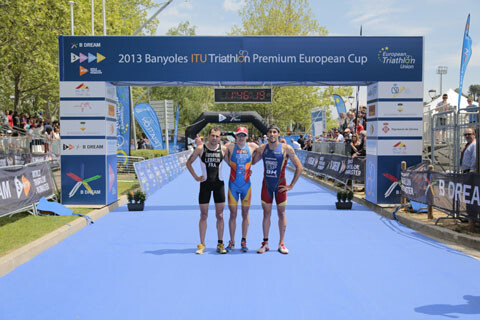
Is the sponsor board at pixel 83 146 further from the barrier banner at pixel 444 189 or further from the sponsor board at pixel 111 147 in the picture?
the barrier banner at pixel 444 189

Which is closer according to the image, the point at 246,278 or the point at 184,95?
the point at 246,278

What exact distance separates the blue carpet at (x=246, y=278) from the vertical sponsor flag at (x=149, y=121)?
1645cm

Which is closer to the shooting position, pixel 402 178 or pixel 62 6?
pixel 402 178

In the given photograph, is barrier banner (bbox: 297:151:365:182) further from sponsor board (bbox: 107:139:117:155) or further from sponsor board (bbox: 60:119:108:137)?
sponsor board (bbox: 60:119:108:137)

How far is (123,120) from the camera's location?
21.5 m

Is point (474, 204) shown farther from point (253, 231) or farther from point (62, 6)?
point (62, 6)

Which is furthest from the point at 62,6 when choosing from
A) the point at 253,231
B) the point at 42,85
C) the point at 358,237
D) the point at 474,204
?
the point at 474,204

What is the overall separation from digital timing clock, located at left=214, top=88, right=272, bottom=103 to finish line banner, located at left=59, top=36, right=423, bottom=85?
7.63 m

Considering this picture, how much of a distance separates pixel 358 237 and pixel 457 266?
223 cm

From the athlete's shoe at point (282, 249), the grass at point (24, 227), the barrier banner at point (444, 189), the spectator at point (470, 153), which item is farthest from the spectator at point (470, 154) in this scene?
the grass at point (24, 227)

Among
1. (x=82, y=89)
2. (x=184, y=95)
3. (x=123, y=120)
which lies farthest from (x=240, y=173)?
(x=184, y=95)

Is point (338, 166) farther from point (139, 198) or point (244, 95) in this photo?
point (139, 198)

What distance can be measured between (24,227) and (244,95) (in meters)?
12.9

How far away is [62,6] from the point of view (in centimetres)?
2000
